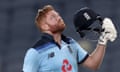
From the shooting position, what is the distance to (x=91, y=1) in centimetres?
908

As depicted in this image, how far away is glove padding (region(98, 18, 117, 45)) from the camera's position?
3561 millimetres

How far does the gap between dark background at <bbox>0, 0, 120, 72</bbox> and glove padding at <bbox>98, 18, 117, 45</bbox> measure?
4.63m

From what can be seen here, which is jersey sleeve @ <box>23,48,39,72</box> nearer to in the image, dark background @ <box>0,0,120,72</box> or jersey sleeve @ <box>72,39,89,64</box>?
jersey sleeve @ <box>72,39,89,64</box>

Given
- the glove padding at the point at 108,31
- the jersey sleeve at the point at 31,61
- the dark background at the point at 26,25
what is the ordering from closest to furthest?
the jersey sleeve at the point at 31,61, the glove padding at the point at 108,31, the dark background at the point at 26,25

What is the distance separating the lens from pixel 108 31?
3568 mm

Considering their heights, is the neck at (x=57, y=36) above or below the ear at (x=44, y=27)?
below

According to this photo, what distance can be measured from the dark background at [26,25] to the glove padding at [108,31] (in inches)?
182

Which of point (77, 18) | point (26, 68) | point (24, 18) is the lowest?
point (26, 68)

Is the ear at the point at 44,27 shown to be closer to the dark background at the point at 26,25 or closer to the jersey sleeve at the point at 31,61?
the jersey sleeve at the point at 31,61

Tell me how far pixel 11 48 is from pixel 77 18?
17.7 ft

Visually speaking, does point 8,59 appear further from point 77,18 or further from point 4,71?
point 77,18

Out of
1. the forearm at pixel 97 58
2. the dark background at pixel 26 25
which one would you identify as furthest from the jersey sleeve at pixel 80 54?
the dark background at pixel 26 25

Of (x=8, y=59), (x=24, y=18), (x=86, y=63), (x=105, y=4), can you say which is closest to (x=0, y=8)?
(x=24, y=18)

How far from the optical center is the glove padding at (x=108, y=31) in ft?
11.7
